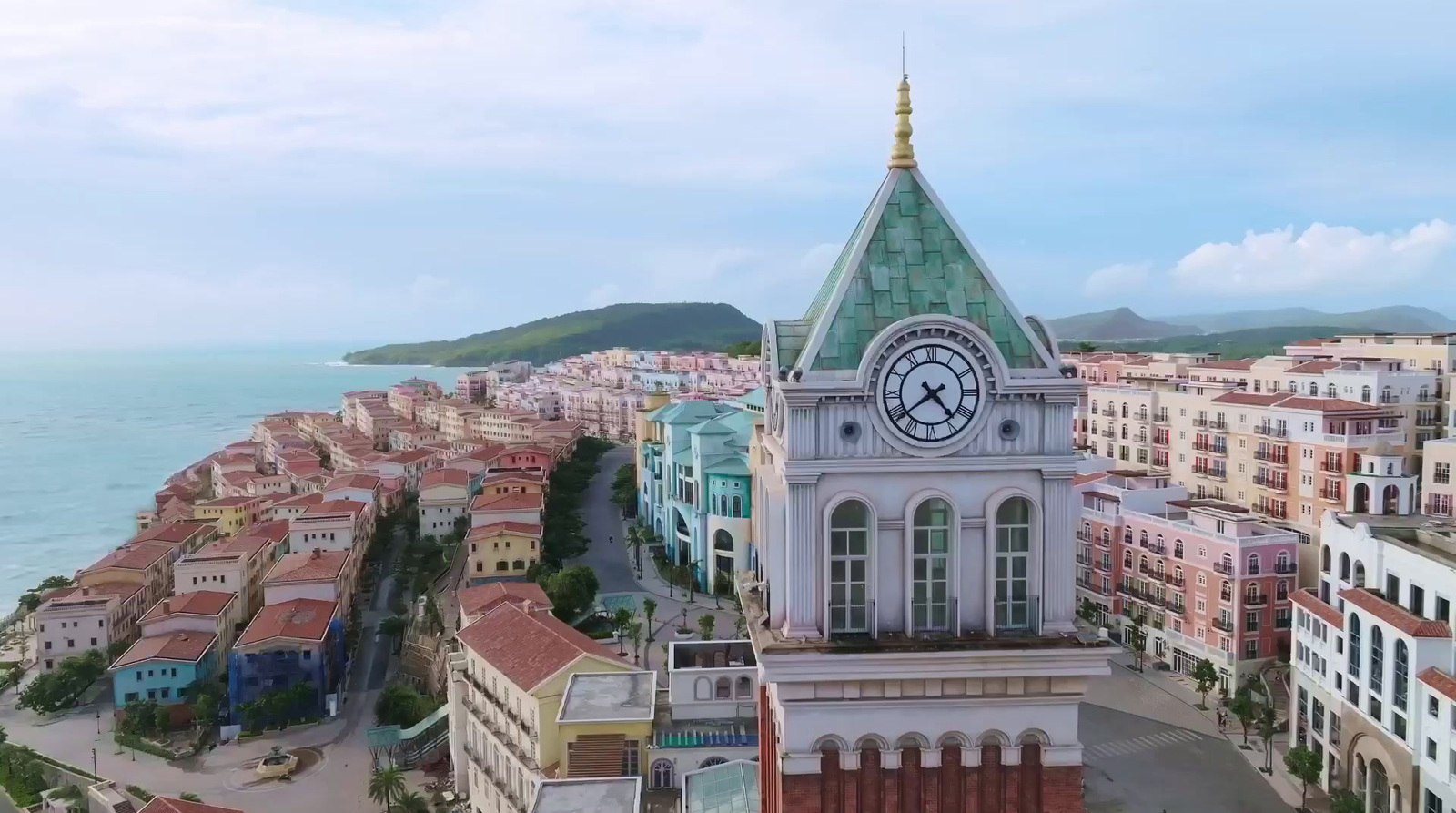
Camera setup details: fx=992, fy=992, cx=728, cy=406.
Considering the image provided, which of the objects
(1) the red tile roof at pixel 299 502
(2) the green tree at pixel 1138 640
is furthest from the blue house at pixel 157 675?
(2) the green tree at pixel 1138 640

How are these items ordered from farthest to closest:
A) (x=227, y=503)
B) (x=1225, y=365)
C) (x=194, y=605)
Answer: (x=227, y=503)
(x=1225, y=365)
(x=194, y=605)

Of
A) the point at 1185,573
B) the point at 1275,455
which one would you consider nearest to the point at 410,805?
the point at 1185,573

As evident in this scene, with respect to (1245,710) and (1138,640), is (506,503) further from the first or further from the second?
(1245,710)

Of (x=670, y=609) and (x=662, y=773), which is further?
(x=670, y=609)

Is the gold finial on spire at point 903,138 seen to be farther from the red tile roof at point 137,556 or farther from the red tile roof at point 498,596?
the red tile roof at point 137,556

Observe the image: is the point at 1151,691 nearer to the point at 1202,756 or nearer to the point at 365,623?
the point at 1202,756

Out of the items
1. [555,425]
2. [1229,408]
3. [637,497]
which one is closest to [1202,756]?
[1229,408]

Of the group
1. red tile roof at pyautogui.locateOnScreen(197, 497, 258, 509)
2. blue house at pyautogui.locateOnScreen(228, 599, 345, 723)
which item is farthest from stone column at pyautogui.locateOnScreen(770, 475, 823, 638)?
red tile roof at pyautogui.locateOnScreen(197, 497, 258, 509)

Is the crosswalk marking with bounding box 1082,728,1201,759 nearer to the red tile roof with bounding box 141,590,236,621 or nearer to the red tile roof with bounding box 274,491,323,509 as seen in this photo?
the red tile roof with bounding box 141,590,236,621
